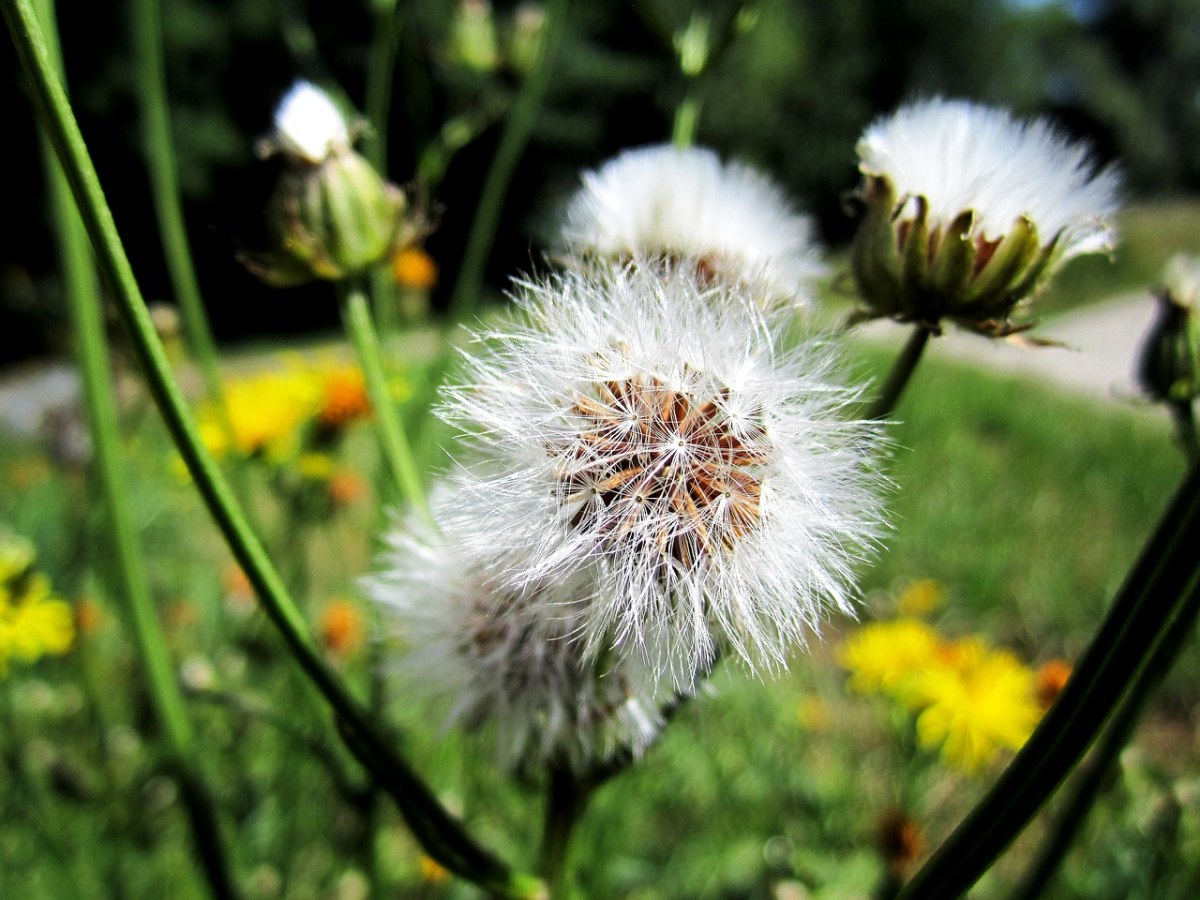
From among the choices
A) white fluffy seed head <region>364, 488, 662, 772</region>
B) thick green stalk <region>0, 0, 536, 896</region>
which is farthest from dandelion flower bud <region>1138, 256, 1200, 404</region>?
thick green stalk <region>0, 0, 536, 896</region>

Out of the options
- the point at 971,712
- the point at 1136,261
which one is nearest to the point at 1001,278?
the point at 971,712

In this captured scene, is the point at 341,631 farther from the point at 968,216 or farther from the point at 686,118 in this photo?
the point at 968,216

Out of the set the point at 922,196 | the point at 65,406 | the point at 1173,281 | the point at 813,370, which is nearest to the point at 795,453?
the point at 813,370

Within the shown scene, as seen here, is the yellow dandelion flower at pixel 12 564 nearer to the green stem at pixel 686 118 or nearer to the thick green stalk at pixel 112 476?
the thick green stalk at pixel 112 476

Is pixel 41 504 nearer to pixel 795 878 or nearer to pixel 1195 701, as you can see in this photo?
pixel 795 878

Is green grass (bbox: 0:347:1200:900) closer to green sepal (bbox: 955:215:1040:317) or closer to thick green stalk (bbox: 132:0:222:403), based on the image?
green sepal (bbox: 955:215:1040:317)

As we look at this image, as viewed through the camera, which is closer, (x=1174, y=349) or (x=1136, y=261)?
(x=1174, y=349)
